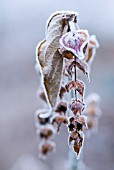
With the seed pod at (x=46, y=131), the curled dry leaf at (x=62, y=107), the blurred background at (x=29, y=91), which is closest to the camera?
the curled dry leaf at (x=62, y=107)

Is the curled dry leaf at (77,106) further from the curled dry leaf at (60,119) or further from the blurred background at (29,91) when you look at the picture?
the blurred background at (29,91)

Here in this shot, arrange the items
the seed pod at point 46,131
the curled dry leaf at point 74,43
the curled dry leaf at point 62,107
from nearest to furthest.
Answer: the curled dry leaf at point 74,43, the curled dry leaf at point 62,107, the seed pod at point 46,131

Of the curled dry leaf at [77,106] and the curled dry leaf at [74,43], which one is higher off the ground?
the curled dry leaf at [74,43]

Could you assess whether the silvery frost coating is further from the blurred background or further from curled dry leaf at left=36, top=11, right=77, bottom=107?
the blurred background

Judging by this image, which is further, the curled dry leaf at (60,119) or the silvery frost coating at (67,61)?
the curled dry leaf at (60,119)

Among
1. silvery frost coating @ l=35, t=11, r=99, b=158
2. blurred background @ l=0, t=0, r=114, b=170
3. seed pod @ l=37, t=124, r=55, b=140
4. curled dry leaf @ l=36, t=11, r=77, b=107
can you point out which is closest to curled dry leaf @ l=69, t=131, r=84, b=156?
silvery frost coating @ l=35, t=11, r=99, b=158

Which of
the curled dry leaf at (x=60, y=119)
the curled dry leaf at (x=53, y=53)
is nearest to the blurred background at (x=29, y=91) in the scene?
the curled dry leaf at (x=60, y=119)

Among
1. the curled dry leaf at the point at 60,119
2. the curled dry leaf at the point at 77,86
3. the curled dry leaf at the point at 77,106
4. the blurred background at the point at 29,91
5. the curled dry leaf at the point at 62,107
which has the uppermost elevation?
the blurred background at the point at 29,91
